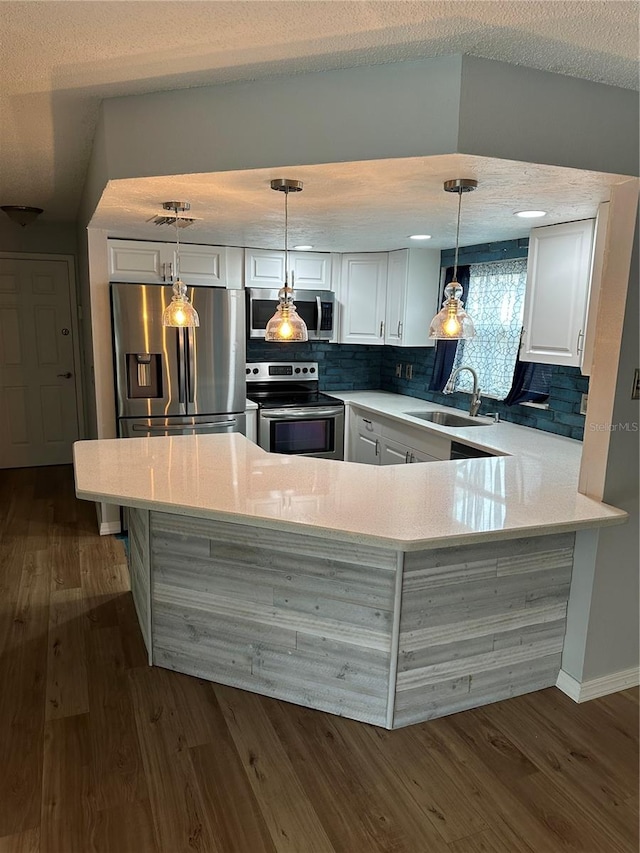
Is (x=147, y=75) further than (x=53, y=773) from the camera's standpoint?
No

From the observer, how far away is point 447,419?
4.25 meters

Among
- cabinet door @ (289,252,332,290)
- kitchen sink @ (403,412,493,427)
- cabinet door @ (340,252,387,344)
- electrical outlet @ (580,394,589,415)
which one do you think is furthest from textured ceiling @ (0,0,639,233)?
cabinet door @ (340,252,387,344)

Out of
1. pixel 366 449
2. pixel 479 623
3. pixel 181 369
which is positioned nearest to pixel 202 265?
pixel 181 369

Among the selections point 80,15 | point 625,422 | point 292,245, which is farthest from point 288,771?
point 292,245

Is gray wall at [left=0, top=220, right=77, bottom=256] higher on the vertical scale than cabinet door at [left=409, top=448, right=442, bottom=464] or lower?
higher

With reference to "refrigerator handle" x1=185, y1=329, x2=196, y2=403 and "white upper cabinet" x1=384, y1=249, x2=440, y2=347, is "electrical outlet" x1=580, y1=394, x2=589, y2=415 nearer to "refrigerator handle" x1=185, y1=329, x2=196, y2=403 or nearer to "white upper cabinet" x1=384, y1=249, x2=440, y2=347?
"white upper cabinet" x1=384, y1=249, x2=440, y2=347

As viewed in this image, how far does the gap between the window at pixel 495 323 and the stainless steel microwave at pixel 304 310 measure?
1.09m

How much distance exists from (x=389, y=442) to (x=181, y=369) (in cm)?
158

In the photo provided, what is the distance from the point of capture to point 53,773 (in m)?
1.98

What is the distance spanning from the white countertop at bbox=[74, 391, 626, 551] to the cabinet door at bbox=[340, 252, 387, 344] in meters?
1.99

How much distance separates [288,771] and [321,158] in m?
2.06

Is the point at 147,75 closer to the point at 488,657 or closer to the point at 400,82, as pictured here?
the point at 400,82

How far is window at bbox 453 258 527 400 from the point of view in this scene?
12.6 ft

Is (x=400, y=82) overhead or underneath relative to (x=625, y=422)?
overhead
